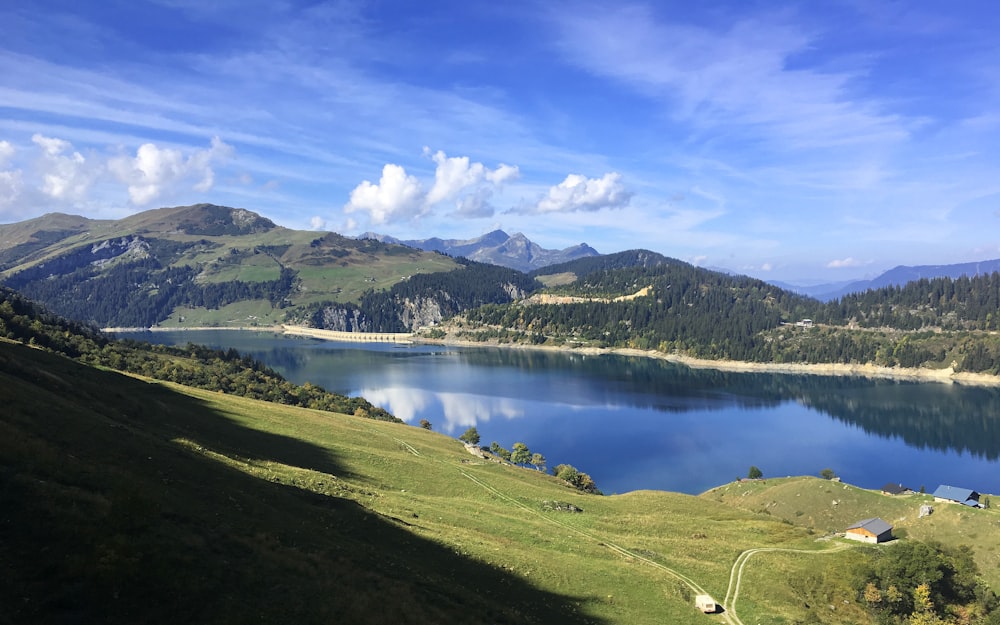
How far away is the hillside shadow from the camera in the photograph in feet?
55.7

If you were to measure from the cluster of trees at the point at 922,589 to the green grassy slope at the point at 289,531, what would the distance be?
3.30 meters

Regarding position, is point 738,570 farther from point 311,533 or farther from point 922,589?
point 311,533

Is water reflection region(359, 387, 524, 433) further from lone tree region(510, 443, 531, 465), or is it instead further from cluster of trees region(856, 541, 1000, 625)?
cluster of trees region(856, 541, 1000, 625)

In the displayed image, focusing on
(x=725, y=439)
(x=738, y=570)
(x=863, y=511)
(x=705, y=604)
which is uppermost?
(x=705, y=604)

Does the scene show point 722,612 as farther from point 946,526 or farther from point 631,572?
point 946,526

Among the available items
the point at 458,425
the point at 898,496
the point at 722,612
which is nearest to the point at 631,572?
the point at 722,612

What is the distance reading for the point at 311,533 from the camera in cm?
2964

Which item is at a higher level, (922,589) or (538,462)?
(922,589)

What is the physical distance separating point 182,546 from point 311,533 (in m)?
9.33

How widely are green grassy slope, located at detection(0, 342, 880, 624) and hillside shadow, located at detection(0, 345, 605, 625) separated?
9 centimetres

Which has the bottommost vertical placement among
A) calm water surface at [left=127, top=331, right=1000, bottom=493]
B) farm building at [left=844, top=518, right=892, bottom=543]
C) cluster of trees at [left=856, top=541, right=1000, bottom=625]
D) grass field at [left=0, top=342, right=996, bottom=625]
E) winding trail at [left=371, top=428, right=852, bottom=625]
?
calm water surface at [left=127, top=331, right=1000, bottom=493]

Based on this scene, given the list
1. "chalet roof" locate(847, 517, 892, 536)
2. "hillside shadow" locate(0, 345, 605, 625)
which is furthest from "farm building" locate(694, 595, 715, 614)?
"chalet roof" locate(847, 517, 892, 536)

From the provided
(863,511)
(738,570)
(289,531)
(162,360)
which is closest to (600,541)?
(738,570)

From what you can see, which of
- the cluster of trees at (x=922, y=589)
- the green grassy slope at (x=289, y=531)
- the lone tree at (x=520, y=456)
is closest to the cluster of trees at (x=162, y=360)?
the green grassy slope at (x=289, y=531)
